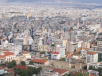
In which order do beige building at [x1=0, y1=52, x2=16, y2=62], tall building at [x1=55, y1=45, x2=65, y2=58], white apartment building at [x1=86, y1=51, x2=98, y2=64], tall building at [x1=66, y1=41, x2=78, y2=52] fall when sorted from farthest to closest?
tall building at [x1=66, y1=41, x2=78, y2=52] → tall building at [x1=55, y1=45, x2=65, y2=58] → white apartment building at [x1=86, y1=51, x2=98, y2=64] → beige building at [x1=0, y1=52, x2=16, y2=62]

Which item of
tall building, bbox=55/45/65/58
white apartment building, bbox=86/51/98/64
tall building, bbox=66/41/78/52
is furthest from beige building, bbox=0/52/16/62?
tall building, bbox=66/41/78/52

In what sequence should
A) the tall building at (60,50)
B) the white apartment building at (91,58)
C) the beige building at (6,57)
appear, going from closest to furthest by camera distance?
1. the beige building at (6,57)
2. the white apartment building at (91,58)
3. the tall building at (60,50)

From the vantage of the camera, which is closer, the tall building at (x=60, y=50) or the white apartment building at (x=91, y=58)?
the white apartment building at (x=91, y=58)

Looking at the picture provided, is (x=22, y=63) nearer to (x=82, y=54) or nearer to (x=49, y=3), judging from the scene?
(x=82, y=54)

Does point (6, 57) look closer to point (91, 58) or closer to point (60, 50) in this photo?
point (60, 50)

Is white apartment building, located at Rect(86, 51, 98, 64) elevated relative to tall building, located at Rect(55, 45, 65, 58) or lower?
lower

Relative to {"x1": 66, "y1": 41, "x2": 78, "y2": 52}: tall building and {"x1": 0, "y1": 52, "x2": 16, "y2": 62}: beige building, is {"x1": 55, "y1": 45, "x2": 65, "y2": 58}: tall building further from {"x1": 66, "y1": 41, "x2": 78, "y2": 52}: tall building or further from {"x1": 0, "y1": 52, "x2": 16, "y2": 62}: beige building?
{"x1": 0, "y1": 52, "x2": 16, "y2": 62}: beige building

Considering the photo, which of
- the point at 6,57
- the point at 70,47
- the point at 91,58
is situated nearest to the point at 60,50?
the point at 70,47

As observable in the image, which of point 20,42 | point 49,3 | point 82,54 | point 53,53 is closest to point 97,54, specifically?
point 82,54

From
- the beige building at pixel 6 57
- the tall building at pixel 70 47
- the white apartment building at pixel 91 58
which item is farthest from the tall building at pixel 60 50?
the beige building at pixel 6 57

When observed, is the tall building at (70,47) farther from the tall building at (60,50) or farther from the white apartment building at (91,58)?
the white apartment building at (91,58)

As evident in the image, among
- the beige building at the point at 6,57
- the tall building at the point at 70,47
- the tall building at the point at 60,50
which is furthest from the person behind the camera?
the tall building at the point at 70,47
